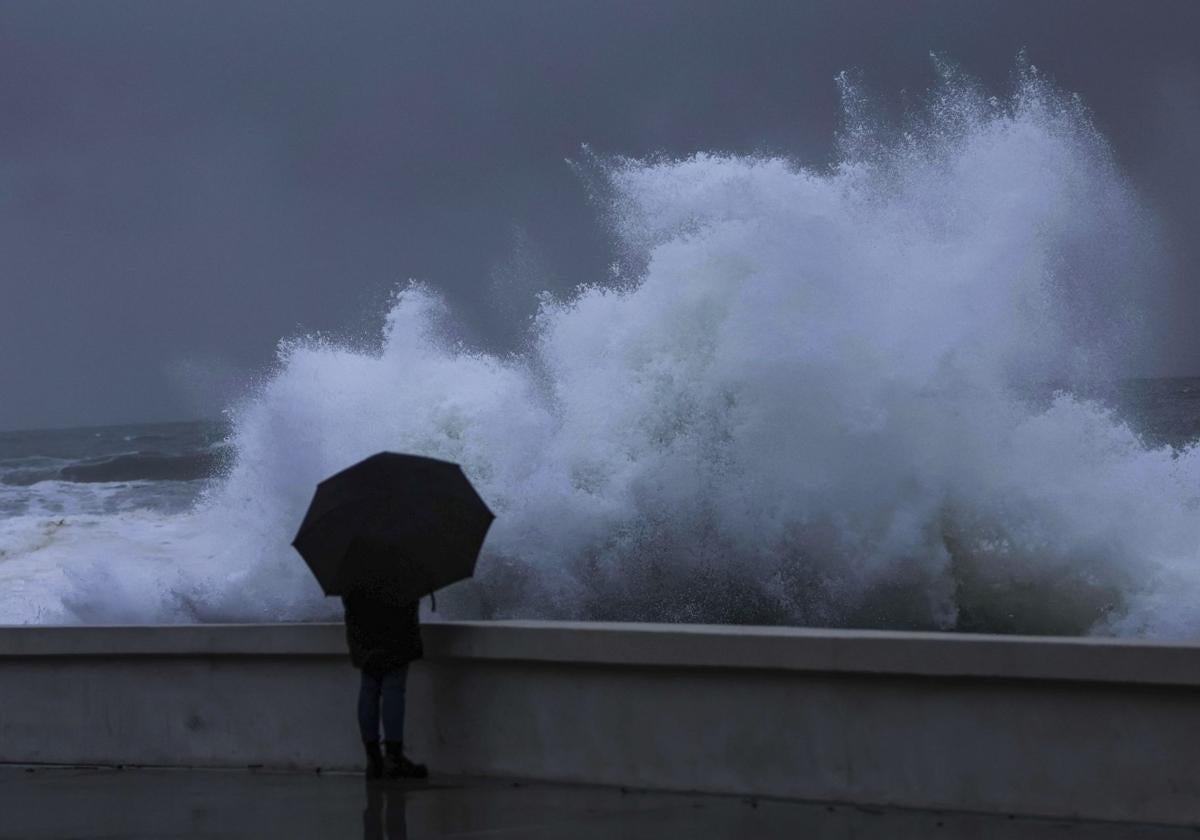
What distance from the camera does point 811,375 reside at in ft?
45.7

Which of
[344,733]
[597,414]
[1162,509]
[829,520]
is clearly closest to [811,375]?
[829,520]

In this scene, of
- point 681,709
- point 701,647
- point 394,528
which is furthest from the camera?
point 394,528

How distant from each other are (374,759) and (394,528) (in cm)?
98

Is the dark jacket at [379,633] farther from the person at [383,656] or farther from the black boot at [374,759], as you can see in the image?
the black boot at [374,759]

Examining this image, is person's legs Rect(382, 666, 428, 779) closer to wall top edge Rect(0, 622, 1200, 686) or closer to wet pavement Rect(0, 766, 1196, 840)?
wet pavement Rect(0, 766, 1196, 840)

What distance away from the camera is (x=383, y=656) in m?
6.05

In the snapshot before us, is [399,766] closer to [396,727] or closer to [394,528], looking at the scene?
[396,727]

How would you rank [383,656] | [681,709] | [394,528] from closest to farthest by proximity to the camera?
1. [681,709]
2. [383,656]
3. [394,528]

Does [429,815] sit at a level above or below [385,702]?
below

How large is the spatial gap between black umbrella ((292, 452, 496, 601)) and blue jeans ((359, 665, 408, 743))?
34cm

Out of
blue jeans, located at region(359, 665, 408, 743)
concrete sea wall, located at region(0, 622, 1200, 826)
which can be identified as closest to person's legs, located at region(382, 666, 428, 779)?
blue jeans, located at region(359, 665, 408, 743)

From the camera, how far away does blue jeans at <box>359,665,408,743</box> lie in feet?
20.0

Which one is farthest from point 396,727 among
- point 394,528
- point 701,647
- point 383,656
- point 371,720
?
point 701,647

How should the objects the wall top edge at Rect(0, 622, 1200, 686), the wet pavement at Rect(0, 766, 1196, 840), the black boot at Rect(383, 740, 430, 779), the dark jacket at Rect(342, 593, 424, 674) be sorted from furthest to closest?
the black boot at Rect(383, 740, 430, 779) → the dark jacket at Rect(342, 593, 424, 674) → the wet pavement at Rect(0, 766, 1196, 840) → the wall top edge at Rect(0, 622, 1200, 686)
